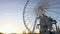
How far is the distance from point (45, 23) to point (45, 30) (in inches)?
121

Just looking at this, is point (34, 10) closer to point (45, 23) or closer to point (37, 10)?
point (37, 10)

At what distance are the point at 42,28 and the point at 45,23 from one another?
2.67 m

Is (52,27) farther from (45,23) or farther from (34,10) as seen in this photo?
(34,10)

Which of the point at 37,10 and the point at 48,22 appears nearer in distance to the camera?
the point at 37,10

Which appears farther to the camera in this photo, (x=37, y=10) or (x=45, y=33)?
(x=45, y=33)

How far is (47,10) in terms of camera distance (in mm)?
43781

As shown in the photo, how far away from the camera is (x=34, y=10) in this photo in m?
45.3

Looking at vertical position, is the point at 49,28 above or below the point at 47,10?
below

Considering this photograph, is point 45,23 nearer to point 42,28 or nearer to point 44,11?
point 42,28

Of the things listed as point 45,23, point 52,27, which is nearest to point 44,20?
point 45,23

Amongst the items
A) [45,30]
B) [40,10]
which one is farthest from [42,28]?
[40,10]

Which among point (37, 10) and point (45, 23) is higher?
point (37, 10)

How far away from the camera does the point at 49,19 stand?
53719mm

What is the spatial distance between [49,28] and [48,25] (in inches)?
62.6
